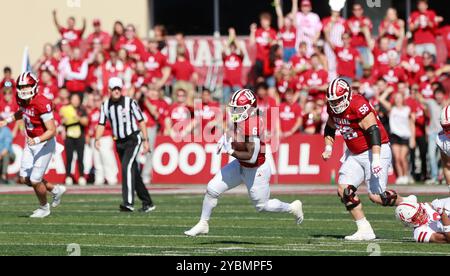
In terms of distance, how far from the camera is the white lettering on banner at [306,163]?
22.7 meters

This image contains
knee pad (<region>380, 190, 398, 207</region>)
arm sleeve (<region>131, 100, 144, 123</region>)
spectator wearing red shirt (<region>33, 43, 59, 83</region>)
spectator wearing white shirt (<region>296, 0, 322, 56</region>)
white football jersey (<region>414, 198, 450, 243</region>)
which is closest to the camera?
white football jersey (<region>414, 198, 450, 243</region>)

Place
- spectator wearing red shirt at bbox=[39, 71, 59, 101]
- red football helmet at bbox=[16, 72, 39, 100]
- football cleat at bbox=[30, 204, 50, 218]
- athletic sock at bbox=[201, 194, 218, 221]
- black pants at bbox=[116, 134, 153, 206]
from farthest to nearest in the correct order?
spectator wearing red shirt at bbox=[39, 71, 59, 101], black pants at bbox=[116, 134, 153, 206], football cleat at bbox=[30, 204, 50, 218], red football helmet at bbox=[16, 72, 39, 100], athletic sock at bbox=[201, 194, 218, 221]

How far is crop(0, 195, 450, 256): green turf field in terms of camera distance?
38.0ft

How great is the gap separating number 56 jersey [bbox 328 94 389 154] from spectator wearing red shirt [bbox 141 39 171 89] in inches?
462

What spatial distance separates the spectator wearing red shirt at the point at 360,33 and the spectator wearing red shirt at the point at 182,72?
336 centimetres

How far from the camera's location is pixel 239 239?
12805 mm

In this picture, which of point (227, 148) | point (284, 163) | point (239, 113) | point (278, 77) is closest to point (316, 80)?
point (278, 77)

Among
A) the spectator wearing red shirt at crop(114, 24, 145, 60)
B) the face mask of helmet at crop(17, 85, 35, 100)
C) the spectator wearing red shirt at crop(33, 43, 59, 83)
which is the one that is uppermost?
the spectator wearing red shirt at crop(114, 24, 145, 60)

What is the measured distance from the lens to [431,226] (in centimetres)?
1217

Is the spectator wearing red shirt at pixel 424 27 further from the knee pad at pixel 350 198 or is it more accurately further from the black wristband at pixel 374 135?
the knee pad at pixel 350 198

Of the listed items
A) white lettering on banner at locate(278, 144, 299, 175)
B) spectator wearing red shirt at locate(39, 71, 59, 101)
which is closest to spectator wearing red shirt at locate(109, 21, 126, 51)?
spectator wearing red shirt at locate(39, 71, 59, 101)

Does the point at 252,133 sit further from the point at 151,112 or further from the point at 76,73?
the point at 76,73

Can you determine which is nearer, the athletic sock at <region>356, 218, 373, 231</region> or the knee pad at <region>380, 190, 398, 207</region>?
the knee pad at <region>380, 190, 398, 207</region>

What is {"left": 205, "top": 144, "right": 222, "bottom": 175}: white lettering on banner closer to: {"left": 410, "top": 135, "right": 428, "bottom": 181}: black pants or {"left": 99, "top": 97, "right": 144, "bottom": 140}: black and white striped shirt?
{"left": 410, "top": 135, "right": 428, "bottom": 181}: black pants
